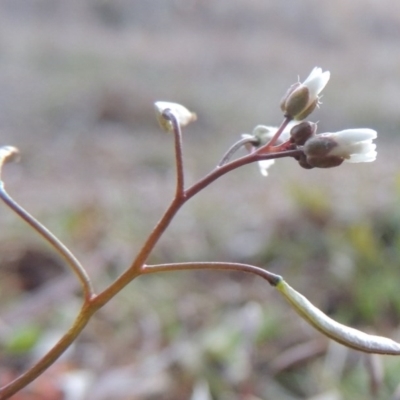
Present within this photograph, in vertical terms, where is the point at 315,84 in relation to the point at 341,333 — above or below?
above

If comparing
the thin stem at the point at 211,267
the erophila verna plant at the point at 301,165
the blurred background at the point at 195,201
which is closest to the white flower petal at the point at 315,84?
the erophila verna plant at the point at 301,165

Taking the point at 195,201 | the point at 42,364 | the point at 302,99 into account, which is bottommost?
the point at 195,201

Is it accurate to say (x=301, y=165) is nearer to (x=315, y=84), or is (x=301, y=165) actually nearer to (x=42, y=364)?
(x=315, y=84)

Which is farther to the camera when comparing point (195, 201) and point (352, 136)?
point (195, 201)

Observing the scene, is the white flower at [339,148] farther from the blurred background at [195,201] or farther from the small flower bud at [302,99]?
the blurred background at [195,201]

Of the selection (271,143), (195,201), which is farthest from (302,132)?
(195,201)

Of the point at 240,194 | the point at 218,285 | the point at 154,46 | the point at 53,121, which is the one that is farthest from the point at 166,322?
the point at 154,46

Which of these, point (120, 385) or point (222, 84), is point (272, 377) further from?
point (222, 84)
